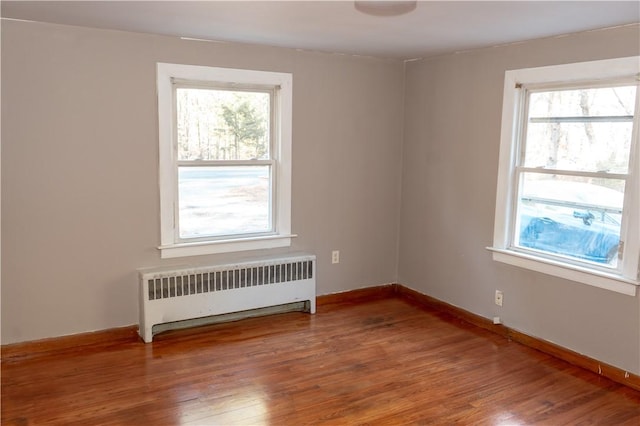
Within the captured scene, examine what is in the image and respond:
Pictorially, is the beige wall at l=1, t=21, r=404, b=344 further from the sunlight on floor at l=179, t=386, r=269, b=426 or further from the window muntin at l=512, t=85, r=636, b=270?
the window muntin at l=512, t=85, r=636, b=270

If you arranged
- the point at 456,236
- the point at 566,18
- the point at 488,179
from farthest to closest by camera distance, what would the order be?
the point at 456,236, the point at 488,179, the point at 566,18

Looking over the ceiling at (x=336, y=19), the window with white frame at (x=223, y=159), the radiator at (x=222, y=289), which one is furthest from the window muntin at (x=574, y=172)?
the window with white frame at (x=223, y=159)

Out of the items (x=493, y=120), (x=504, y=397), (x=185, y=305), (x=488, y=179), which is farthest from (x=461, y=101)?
(x=185, y=305)

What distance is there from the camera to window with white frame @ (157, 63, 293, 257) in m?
3.87

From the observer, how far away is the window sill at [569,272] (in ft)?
10.6

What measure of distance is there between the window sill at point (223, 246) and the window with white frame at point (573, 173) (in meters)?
1.76

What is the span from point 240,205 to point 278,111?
83cm

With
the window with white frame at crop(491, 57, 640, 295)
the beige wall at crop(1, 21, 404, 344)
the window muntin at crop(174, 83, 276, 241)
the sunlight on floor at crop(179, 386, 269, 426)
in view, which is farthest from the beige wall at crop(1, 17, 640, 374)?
the sunlight on floor at crop(179, 386, 269, 426)

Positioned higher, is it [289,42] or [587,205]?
[289,42]

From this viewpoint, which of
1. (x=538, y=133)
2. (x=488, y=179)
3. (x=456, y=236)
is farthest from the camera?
(x=456, y=236)

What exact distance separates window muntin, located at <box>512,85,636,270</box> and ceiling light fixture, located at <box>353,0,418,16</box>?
149 centimetres

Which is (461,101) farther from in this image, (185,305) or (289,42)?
(185,305)

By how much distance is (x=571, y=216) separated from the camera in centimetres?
361

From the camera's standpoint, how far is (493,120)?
13.2ft
